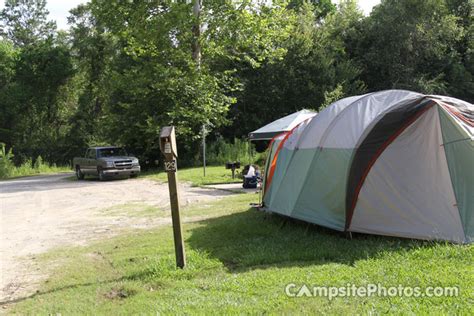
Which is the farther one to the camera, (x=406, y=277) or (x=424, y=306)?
(x=406, y=277)

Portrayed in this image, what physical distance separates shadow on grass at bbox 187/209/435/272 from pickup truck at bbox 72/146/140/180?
14.4m

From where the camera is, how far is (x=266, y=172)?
1015 cm

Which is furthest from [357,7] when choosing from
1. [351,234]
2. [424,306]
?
[424,306]

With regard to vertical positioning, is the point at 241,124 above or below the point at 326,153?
above

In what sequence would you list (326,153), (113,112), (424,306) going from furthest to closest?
1. (113,112)
2. (326,153)
3. (424,306)

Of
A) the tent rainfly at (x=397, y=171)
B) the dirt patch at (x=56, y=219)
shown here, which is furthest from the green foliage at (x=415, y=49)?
the tent rainfly at (x=397, y=171)

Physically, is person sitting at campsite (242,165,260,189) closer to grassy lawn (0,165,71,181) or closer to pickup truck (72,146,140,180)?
pickup truck (72,146,140,180)

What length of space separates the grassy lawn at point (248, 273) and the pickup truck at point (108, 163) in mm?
14735

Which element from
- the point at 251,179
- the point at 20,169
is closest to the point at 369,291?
the point at 251,179

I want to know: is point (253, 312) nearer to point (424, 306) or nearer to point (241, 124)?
point (424, 306)

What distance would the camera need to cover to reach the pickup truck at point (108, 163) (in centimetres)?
2241

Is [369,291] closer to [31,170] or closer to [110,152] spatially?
[110,152]

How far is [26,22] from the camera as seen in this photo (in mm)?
55219

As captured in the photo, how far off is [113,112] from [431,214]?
84.3 ft
